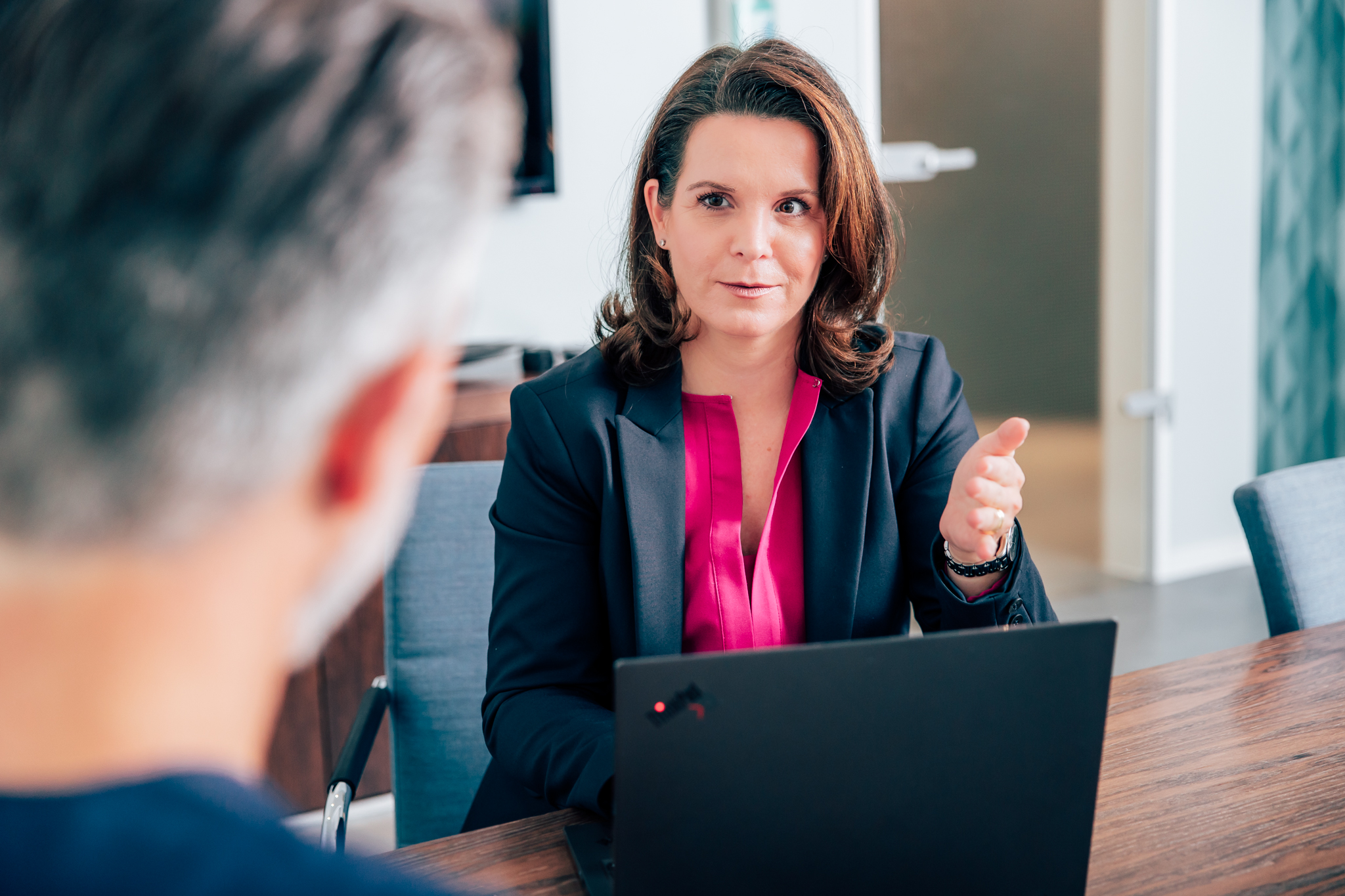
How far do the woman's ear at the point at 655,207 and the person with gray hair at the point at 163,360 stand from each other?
3.34ft

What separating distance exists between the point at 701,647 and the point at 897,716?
601mm

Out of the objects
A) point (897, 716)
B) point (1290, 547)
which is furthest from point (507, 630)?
point (1290, 547)

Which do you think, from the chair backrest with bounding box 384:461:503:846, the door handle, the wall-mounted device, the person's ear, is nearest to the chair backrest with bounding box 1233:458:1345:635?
the chair backrest with bounding box 384:461:503:846

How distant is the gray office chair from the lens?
4.55 feet

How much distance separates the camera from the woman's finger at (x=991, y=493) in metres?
0.98

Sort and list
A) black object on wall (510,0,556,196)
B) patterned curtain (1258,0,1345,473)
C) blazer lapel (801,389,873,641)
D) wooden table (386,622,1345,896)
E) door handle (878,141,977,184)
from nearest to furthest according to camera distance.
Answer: wooden table (386,622,1345,896) → blazer lapel (801,389,873,641) → black object on wall (510,0,556,196) → door handle (878,141,977,184) → patterned curtain (1258,0,1345,473)

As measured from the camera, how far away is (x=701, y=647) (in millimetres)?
1216

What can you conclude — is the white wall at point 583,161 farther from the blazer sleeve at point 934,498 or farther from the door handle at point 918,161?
the blazer sleeve at point 934,498

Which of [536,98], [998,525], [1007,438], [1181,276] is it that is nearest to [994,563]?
[998,525]

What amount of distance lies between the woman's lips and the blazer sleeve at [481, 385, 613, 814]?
0.26 meters

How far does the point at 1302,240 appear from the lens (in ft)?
11.5

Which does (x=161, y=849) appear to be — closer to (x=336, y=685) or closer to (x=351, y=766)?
(x=351, y=766)

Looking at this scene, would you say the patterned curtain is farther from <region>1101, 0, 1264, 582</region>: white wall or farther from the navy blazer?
the navy blazer

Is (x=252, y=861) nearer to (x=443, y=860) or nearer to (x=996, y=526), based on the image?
(x=443, y=860)
